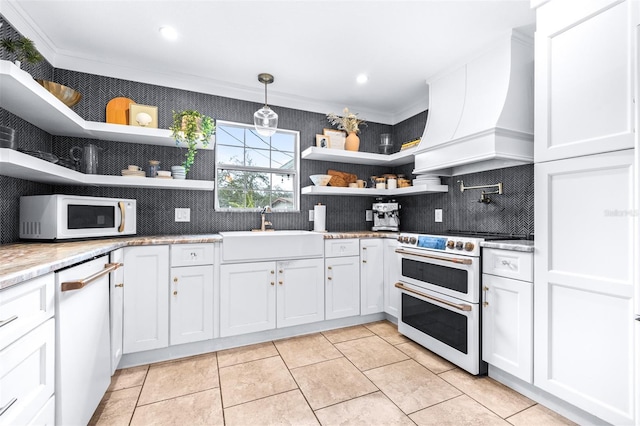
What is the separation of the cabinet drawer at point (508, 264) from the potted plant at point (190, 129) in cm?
243

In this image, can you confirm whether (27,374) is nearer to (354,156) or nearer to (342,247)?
(342,247)

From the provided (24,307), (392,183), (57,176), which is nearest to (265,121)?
(57,176)

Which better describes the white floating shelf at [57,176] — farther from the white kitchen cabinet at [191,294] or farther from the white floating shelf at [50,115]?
the white kitchen cabinet at [191,294]

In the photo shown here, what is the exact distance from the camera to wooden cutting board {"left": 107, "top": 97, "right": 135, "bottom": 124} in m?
2.60

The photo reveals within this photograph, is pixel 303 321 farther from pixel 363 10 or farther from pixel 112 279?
pixel 363 10

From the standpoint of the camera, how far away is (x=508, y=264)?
1.96m

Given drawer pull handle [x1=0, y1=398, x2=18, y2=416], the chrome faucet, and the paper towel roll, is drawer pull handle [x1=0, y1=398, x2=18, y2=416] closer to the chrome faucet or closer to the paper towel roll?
the chrome faucet

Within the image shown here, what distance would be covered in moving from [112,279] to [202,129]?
1402mm

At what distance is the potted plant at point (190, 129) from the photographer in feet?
8.51

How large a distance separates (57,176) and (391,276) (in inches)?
110

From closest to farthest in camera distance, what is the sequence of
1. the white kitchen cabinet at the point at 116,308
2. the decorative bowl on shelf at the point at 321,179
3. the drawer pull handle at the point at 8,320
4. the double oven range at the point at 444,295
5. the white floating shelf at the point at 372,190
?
the drawer pull handle at the point at 8,320, the white kitchen cabinet at the point at 116,308, the double oven range at the point at 444,295, the white floating shelf at the point at 372,190, the decorative bowl on shelf at the point at 321,179

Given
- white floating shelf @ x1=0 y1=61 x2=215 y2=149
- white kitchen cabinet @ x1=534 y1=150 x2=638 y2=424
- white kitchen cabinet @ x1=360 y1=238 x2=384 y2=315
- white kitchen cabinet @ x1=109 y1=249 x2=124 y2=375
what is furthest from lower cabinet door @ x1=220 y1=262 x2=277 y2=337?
white kitchen cabinet @ x1=534 y1=150 x2=638 y2=424

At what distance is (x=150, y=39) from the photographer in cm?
229

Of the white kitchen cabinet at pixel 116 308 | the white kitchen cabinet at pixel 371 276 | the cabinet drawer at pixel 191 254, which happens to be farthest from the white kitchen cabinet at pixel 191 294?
the white kitchen cabinet at pixel 371 276
